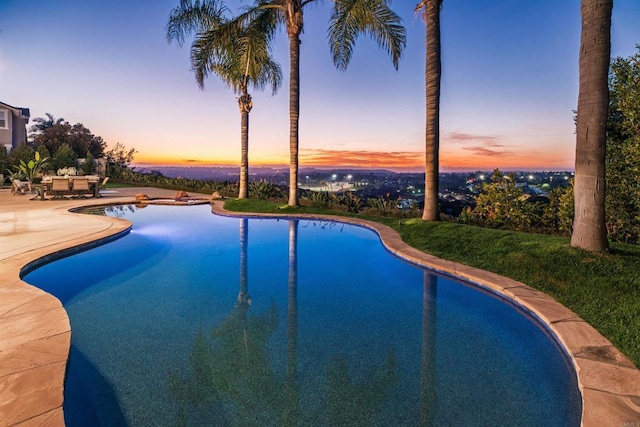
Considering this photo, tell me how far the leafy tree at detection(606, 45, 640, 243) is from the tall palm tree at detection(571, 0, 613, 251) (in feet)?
6.97

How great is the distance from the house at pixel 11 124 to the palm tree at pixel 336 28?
90.2ft

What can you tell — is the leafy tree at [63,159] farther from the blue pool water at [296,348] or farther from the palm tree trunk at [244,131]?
the blue pool water at [296,348]

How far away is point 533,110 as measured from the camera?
15805 mm

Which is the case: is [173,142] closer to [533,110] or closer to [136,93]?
[136,93]

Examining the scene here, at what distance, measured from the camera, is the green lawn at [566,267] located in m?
3.78

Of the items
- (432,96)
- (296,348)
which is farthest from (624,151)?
(296,348)

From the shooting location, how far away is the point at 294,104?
12414 mm

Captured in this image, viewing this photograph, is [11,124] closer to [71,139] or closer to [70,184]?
[71,139]

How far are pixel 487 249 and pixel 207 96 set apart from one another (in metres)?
20.7

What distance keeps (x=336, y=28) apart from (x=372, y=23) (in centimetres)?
156

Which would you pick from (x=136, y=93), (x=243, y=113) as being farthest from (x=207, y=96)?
(x=243, y=113)

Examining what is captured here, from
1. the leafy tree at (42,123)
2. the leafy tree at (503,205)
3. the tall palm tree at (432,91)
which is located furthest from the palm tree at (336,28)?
the leafy tree at (42,123)

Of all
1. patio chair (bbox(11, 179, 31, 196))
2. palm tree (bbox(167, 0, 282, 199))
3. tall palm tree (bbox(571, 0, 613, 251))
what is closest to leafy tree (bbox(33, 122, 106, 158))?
patio chair (bbox(11, 179, 31, 196))

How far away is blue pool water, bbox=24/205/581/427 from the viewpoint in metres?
2.63
